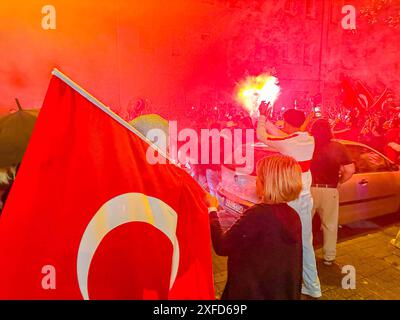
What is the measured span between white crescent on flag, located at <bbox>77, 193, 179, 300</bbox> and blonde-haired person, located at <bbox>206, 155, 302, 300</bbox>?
38 cm

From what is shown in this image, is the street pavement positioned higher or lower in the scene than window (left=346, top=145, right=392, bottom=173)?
lower

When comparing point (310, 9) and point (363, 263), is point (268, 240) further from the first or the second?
point (310, 9)

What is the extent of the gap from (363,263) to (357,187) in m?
1.10

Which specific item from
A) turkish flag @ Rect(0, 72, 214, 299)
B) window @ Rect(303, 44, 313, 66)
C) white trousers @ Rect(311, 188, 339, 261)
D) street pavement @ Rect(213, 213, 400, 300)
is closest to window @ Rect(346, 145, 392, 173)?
street pavement @ Rect(213, 213, 400, 300)

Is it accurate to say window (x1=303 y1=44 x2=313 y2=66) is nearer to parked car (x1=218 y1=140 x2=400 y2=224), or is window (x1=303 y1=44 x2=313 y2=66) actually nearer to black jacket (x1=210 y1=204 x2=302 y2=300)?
parked car (x1=218 y1=140 x2=400 y2=224)

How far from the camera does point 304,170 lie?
3.51 meters

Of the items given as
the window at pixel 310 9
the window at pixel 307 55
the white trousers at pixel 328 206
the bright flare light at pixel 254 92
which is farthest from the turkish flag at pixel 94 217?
the window at pixel 310 9

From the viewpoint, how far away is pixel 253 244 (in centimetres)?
201

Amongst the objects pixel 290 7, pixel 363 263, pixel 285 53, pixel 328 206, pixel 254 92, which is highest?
pixel 290 7

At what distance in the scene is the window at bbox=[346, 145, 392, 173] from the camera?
517cm

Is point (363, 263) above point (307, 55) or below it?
below

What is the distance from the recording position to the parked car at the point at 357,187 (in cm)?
452

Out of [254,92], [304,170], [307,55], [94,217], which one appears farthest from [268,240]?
[307,55]
